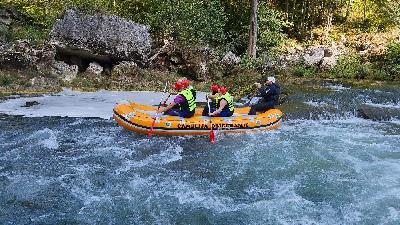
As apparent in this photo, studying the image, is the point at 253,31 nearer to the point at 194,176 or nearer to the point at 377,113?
the point at 377,113

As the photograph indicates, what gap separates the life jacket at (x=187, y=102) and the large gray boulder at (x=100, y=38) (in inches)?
250

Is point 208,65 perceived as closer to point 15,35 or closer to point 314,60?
point 314,60

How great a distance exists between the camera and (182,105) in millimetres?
10141

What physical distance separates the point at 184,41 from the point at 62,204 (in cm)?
1129

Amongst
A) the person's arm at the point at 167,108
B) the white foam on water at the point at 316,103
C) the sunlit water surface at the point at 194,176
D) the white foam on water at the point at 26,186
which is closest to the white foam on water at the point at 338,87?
the white foam on water at the point at 316,103

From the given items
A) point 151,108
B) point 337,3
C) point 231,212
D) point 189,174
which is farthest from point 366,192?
point 337,3

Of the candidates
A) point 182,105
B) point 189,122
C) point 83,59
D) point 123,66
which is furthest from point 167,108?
point 83,59

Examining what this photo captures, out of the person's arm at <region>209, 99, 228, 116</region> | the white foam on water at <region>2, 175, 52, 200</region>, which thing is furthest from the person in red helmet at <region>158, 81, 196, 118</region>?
the white foam on water at <region>2, 175, 52, 200</region>

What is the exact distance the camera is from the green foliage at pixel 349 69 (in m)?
17.2

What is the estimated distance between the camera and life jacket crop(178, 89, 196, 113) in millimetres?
10032

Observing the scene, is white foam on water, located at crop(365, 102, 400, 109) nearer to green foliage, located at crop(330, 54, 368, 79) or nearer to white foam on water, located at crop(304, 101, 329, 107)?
white foam on water, located at crop(304, 101, 329, 107)

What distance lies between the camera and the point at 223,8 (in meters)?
18.7

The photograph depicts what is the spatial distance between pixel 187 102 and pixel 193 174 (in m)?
2.57

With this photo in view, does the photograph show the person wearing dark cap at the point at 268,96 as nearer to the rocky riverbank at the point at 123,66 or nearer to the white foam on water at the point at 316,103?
the white foam on water at the point at 316,103
